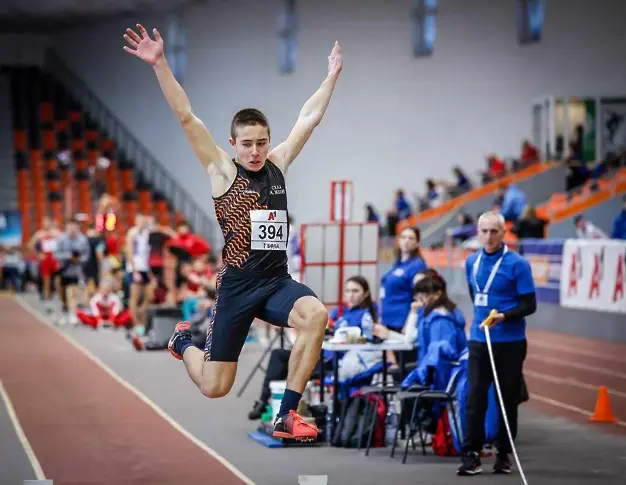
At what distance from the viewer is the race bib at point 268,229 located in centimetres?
696

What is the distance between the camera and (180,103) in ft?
22.9

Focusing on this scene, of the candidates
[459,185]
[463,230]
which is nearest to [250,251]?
[463,230]

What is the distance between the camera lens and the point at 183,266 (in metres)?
21.0

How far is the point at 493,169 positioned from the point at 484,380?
21.8 meters

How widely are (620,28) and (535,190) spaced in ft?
13.7

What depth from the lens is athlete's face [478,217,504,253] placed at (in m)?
9.22

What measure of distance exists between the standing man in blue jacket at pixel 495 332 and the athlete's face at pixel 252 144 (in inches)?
107

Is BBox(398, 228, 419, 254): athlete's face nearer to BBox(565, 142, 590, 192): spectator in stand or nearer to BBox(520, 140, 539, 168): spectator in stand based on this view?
BBox(565, 142, 590, 192): spectator in stand

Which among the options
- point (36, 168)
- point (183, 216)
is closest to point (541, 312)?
point (183, 216)

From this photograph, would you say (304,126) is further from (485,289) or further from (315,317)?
(485,289)

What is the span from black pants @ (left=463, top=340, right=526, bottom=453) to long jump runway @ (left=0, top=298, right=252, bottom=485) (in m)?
1.62

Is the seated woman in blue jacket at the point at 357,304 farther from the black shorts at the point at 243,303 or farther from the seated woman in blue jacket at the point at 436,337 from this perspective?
the black shorts at the point at 243,303

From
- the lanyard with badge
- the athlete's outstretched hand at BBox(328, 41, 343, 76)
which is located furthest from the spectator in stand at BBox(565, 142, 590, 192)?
the athlete's outstretched hand at BBox(328, 41, 343, 76)

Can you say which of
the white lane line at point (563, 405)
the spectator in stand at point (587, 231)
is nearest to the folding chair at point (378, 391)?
the white lane line at point (563, 405)
